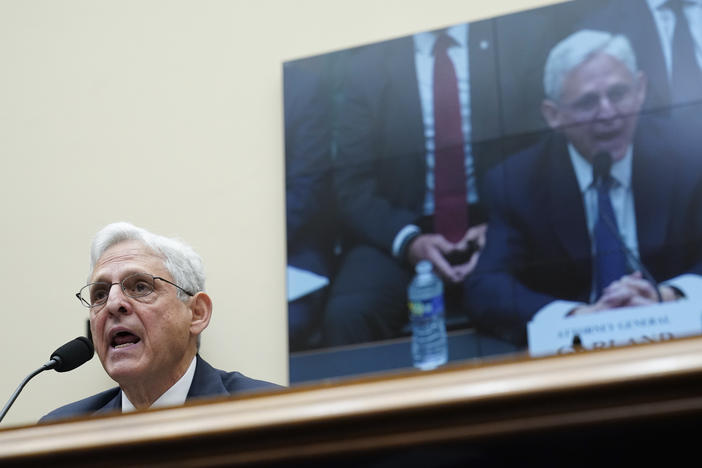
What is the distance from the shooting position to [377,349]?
3379mm

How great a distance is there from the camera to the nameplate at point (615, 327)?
9.79ft

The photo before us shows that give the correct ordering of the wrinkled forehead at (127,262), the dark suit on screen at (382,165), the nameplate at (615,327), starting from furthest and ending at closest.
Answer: the dark suit on screen at (382,165) < the nameplate at (615,327) < the wrinkled forehead at (127,262)

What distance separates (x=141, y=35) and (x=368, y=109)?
1187 millimetres

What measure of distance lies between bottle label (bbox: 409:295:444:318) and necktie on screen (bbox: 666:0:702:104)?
1.00m

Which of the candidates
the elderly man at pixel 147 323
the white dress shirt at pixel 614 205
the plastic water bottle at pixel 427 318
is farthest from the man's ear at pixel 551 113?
the elderly man at pixel 147 323

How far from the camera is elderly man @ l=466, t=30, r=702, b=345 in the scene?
3.12m

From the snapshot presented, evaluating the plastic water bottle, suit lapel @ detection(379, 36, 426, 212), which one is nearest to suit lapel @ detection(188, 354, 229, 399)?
the plastic water bottle

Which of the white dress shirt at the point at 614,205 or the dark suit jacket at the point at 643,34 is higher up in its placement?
the dark suit jacket at the point at 643,34

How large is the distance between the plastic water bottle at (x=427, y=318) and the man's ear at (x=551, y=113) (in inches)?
24.7

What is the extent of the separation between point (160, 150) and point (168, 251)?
4.45 feet

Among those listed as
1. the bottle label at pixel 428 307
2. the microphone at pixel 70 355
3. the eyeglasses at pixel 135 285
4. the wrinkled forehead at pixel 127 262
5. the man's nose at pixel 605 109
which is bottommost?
the microphone at pixel 70 355

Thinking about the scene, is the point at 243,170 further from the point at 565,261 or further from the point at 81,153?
the point at 565,261

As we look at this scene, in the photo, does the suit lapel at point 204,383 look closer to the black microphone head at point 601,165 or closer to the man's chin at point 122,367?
the man's chin at point 122,367

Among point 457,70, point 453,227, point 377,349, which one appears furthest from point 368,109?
point 377,349
